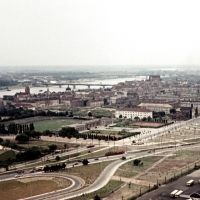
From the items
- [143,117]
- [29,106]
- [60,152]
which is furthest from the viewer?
[29,106]

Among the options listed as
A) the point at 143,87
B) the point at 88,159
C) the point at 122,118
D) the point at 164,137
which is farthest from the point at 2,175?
the point at 143,87

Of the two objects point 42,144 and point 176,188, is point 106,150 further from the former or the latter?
point 176,188

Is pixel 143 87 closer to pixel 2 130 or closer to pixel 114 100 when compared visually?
pixel 114 100

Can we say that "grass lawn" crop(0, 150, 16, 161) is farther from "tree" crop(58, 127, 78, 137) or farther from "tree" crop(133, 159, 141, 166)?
"tree" crop(133, 159, 141, 166)

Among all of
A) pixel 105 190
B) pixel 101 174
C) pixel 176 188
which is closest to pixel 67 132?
pixel 101 174

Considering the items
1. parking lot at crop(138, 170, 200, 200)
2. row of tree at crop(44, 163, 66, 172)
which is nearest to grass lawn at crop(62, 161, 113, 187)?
row of tree at crop(44, 163, 66, 172)
